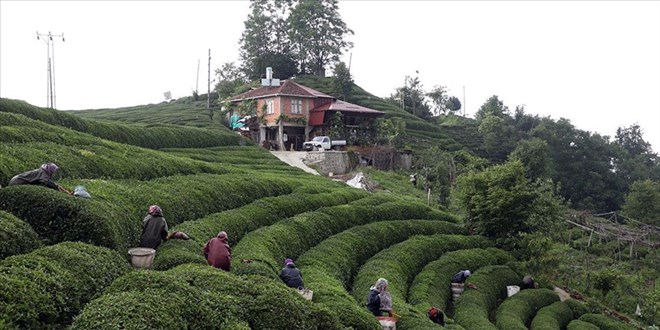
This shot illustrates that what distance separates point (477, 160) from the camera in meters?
59.7

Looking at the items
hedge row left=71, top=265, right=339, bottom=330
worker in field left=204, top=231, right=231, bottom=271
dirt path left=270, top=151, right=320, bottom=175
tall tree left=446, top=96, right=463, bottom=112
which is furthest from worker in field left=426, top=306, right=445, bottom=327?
tall tree left=446, top=96, right=463, bottom=112

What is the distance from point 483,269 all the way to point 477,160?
31135 millimetres

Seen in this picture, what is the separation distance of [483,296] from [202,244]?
1340 cm


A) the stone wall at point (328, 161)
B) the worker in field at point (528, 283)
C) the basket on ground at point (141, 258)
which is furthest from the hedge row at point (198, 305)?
the stone wall at point (328, 161)

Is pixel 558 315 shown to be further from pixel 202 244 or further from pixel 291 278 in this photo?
pixel 202 244

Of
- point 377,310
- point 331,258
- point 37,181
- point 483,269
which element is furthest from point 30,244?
point 483,269

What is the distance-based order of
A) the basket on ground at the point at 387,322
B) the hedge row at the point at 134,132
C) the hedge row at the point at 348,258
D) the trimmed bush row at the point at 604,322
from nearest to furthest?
the hedge row at the point at 348,258 < the basket on ground at the point at 387,322 < the trimmed bush row at the point at 604,322 < the hedge row at the point at 134,132

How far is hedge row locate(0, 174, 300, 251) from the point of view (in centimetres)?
1293

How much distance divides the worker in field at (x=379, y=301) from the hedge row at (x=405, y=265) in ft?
2.20

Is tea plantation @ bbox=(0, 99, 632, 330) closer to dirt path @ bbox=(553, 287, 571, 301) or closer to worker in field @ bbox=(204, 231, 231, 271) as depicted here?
worker in field @ bbox=(204, 231, 231, 271)

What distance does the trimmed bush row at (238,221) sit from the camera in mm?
13852

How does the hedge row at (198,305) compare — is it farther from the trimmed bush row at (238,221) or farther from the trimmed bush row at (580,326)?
the trimmed bush row at (580,326)

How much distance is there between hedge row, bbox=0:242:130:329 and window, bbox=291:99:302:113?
4807 centimetres

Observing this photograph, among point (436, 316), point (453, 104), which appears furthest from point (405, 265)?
point (453, 104)
